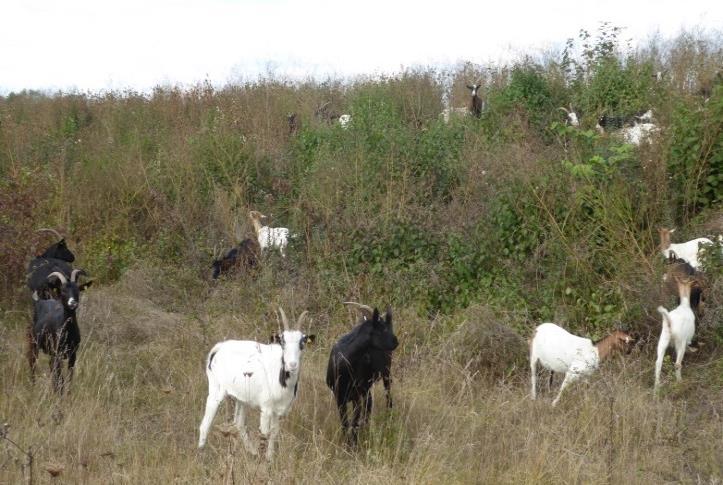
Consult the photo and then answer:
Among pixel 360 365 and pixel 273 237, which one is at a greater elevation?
pixel 273 237

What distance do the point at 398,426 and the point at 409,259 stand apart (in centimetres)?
384

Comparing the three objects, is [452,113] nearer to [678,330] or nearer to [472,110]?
[472,110]

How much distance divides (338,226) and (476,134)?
127 inches

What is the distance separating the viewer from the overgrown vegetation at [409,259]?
629 cm

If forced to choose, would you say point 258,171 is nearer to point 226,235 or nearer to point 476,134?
point 226,235

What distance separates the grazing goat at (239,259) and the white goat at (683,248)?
4.68 m

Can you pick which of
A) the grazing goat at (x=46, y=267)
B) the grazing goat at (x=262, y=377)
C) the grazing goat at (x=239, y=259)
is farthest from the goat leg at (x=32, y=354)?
the grazing goat at (x=239, y=259)

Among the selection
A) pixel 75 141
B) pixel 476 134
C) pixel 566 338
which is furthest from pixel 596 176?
pixel 75 141

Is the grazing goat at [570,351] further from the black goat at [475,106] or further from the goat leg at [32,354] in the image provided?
the black goat at [475,106]

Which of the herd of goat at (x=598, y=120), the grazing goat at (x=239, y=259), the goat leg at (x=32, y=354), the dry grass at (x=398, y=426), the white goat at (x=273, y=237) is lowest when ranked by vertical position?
the dry grass at (x=398, y=426)

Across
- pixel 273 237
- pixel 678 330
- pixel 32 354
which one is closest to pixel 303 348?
pixel 32 354

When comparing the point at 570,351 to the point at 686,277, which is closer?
the point at 570,351

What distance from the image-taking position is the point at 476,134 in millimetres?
12914

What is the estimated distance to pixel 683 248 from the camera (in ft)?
28.9
